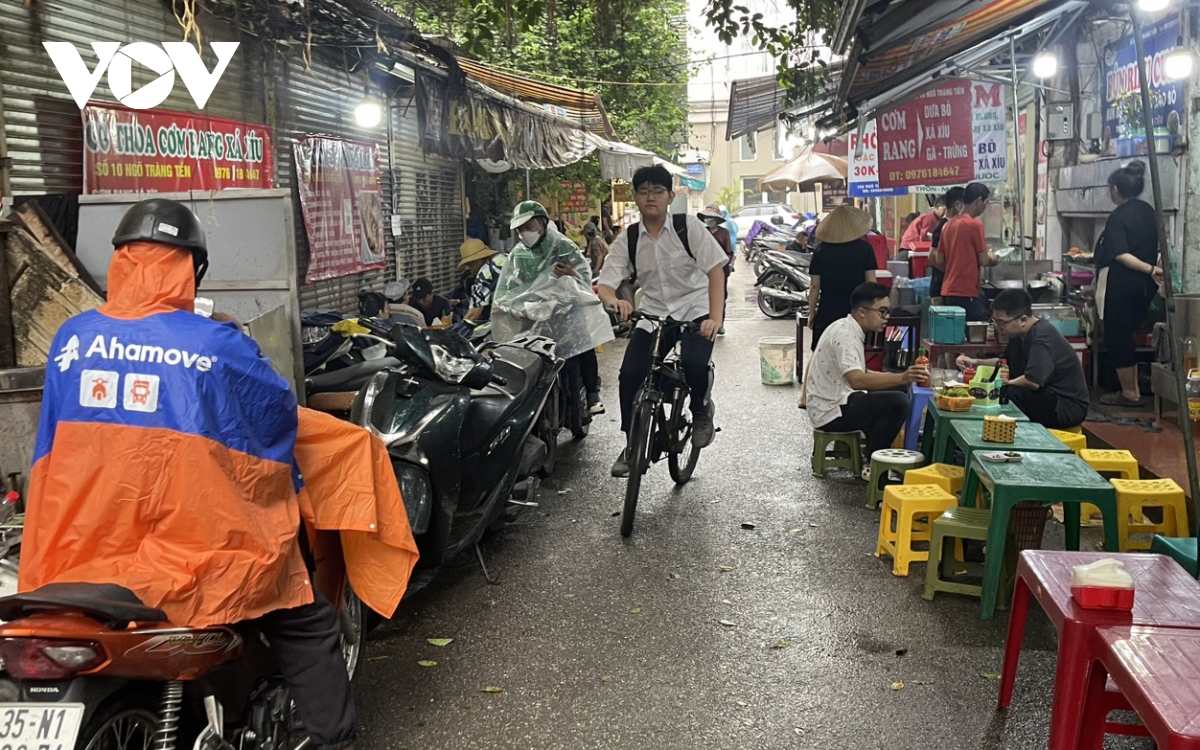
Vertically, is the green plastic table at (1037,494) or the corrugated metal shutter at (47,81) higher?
A: the corrugated metal shutter at (47,81)

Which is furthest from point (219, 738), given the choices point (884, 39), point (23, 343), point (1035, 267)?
point (1035, 267)

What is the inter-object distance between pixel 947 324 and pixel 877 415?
5.88 ft

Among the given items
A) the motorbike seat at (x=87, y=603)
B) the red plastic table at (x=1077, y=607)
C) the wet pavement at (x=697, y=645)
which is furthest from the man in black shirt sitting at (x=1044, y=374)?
the motorbike seat at (x=87, y=603)

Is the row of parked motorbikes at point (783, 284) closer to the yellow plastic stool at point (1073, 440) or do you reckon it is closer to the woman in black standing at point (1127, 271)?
the woman in black standing at point (1127, 271)

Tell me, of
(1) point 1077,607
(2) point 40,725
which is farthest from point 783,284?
(2) point 40,725

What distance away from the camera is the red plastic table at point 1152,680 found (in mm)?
2398

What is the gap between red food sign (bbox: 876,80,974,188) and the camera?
10.8 meters

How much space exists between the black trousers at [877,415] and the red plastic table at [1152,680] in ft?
12.8

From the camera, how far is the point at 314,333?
5.95 m

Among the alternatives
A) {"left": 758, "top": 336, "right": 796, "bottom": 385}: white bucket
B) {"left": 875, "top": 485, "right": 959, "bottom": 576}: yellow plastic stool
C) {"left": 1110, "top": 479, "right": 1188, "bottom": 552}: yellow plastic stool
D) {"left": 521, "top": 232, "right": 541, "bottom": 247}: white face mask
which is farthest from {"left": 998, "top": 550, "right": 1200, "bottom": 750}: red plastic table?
{"left": 758, "top": 336, "right": 796, "bottom": 385}: white bucket

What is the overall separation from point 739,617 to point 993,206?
13470 millimetres

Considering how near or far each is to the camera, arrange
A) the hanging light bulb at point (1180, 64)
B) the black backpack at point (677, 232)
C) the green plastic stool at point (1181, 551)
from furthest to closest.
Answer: the hanging light bulb at point (1180, 64), the black backpack at point (677, 232), the green plastic stool at point (1181, 551)

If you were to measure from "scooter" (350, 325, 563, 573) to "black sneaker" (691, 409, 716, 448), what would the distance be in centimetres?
129

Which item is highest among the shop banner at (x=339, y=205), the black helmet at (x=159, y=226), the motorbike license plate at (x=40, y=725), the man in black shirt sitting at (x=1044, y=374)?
the shop banner at (x=339, y=205)
